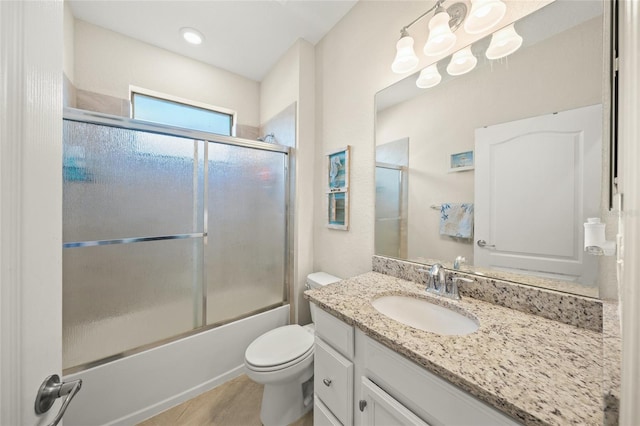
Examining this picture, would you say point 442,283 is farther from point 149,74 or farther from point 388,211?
point 149,74

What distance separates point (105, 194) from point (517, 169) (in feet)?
6.93

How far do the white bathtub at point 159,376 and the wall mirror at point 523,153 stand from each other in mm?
1502

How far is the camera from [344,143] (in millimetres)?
1721

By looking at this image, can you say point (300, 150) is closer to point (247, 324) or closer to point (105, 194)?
point (105, 194)

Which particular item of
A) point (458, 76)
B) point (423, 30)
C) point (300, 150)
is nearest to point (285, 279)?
point (300, 150)

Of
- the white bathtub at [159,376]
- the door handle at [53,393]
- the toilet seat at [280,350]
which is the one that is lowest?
the white bathtub at [159,376]

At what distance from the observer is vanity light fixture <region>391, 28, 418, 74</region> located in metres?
1.21

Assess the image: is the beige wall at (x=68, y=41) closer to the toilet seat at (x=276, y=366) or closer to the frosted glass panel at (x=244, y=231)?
the frosted glass panel at (x=244, y=231)

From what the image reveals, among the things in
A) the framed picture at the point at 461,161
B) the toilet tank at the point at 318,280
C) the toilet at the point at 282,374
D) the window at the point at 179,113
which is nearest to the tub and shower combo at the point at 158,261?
the toilet tank at the point at 318,280

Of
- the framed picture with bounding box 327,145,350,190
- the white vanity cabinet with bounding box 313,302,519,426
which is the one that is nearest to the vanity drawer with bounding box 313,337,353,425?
the white vanity cabinet with bounding box 313,302,519,426

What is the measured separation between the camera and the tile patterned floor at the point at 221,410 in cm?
135

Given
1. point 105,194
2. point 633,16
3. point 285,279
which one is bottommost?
point 285,279

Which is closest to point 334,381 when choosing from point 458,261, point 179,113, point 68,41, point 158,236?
point 458,261

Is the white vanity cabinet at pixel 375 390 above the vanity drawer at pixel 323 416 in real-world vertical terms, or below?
above
